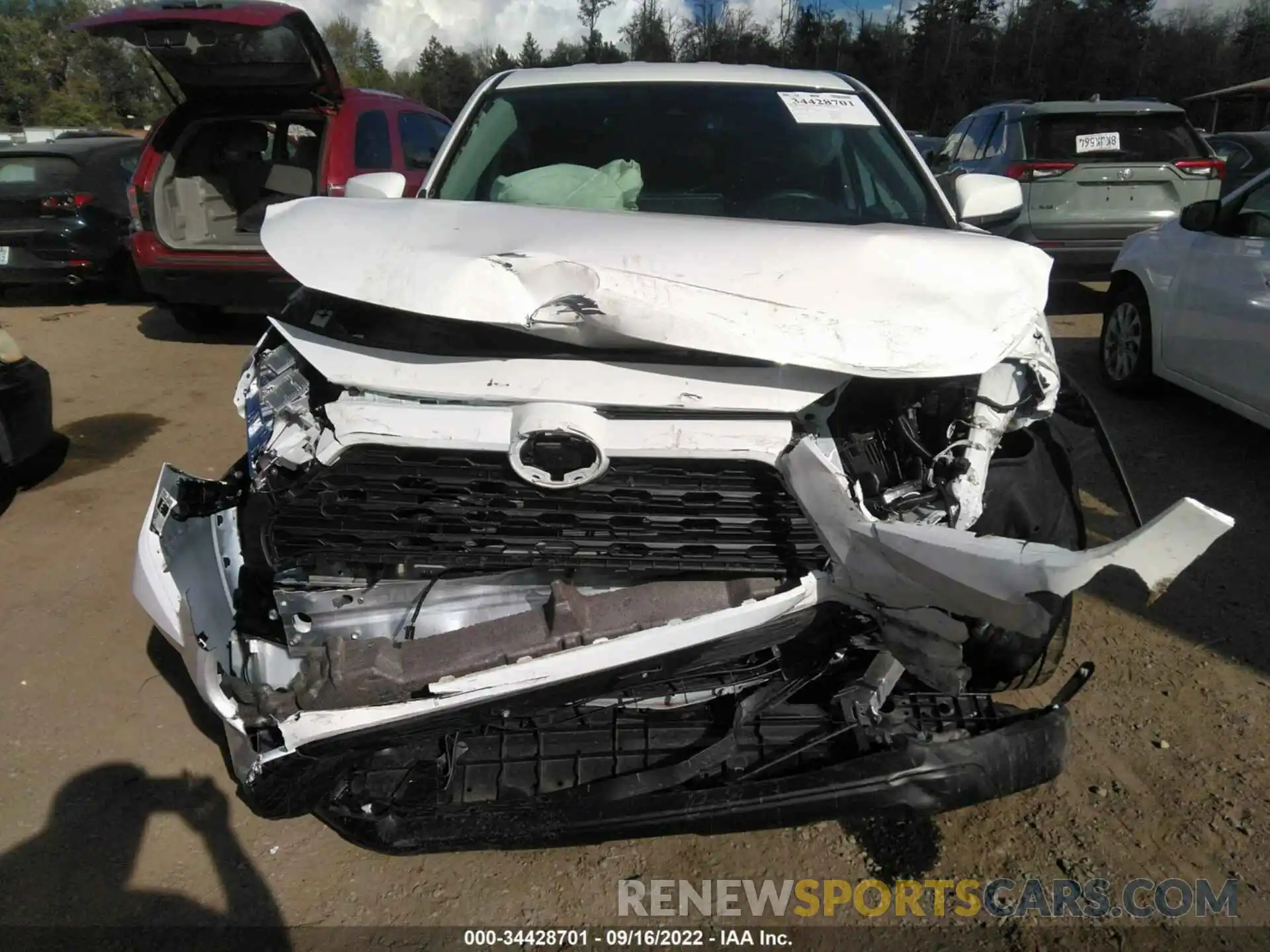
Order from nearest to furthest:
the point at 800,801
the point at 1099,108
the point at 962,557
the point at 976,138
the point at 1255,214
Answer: the point at 962,557 → the point at 800,801 → the point at 1255,214 → the point at 1099,108 → the point at 976,138

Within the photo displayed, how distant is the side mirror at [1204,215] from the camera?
4.40 metres

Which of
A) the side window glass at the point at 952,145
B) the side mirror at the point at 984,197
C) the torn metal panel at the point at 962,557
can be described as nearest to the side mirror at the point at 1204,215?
the side mirror at the point at 984,197

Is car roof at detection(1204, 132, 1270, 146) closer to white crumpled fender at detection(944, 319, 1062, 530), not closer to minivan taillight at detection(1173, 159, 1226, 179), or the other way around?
minivan taillight at detection(1173, 159, 1226, 179)

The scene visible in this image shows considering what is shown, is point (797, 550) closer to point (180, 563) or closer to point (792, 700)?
point (792, 700)

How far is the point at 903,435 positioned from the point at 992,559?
0.48 metres

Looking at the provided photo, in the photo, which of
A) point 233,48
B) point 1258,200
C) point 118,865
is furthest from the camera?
point 233,48

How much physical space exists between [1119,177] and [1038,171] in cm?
64

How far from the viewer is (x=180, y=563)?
7.06 feet

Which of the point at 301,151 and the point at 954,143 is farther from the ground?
the point at 301,151

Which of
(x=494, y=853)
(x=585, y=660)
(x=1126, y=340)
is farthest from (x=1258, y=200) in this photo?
(x=494, y=853)

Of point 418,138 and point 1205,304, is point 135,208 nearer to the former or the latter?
point 418,138

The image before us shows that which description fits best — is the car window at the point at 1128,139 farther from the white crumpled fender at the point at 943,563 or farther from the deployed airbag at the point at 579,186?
the white crumpled fender at the point at 943,563

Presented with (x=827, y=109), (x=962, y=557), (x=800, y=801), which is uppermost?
(x=827, y=109)

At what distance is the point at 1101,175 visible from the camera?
7.36 metres
